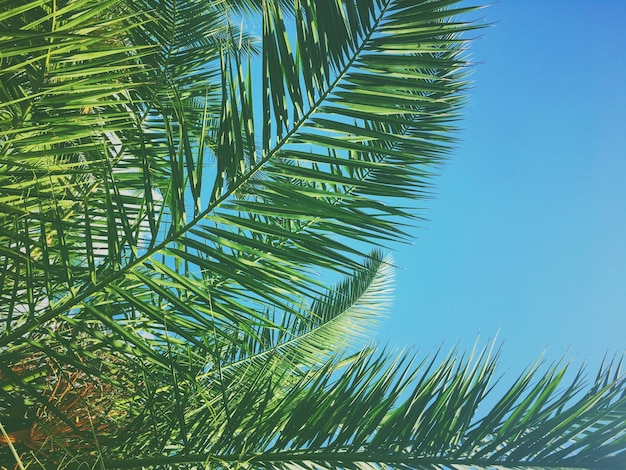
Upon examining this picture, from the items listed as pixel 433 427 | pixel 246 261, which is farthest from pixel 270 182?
pixel 433 427

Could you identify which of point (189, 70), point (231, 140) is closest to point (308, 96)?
point (231, 140)

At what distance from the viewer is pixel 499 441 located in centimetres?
79

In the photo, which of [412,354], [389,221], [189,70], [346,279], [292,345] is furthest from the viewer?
[346,279]

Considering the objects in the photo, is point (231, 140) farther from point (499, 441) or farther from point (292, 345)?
point (292, 345)

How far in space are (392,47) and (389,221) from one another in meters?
0.27

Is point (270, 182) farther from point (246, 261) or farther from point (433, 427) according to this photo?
point (433, 427)

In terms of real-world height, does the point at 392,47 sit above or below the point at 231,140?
above

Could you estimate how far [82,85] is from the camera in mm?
1045

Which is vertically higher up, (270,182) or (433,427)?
(270,182)

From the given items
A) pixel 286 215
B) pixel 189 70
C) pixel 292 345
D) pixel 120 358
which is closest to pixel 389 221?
pixel 286 215

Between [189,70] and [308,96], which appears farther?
[189,70]

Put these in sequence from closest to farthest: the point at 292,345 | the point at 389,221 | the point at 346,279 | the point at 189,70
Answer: the point at 389,221 < the point at 189,70 < the point at 292,345 < the point at 346,279

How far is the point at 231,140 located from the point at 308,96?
0.14 metres

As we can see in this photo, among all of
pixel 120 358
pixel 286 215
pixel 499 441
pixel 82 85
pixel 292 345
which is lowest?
pixel 292 345
